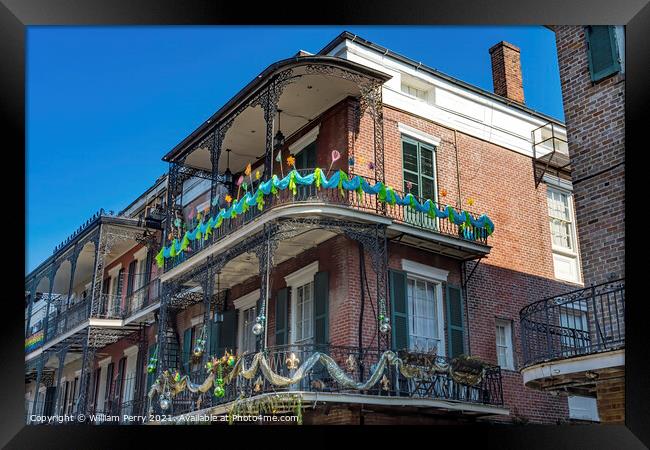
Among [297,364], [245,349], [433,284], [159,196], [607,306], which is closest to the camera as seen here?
[607,306]

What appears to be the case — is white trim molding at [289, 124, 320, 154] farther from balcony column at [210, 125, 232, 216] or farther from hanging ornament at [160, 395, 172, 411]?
hanging ornament at [160, 395, 172, 411]

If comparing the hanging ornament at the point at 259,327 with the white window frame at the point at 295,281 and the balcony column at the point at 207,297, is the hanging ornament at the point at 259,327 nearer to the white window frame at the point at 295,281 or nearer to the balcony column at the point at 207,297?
the white window frame at the point at 295,281

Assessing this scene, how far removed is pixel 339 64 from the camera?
13.5 metres

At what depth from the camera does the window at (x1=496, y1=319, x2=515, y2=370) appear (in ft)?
49.2

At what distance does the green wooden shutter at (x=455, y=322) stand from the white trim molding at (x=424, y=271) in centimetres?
24

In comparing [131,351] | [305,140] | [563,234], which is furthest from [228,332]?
[563,234]

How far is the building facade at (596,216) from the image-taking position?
9.69 metres

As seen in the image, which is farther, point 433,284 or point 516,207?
point 516,207

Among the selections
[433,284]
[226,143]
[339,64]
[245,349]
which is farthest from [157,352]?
[339,64]

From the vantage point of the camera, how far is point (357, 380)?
40.8ft

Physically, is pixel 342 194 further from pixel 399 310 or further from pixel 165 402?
pixel 165 402

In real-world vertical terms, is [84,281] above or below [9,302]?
above

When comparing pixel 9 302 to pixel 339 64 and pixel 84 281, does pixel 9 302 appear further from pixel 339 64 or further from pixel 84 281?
pixel 84 281

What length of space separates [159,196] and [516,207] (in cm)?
927
